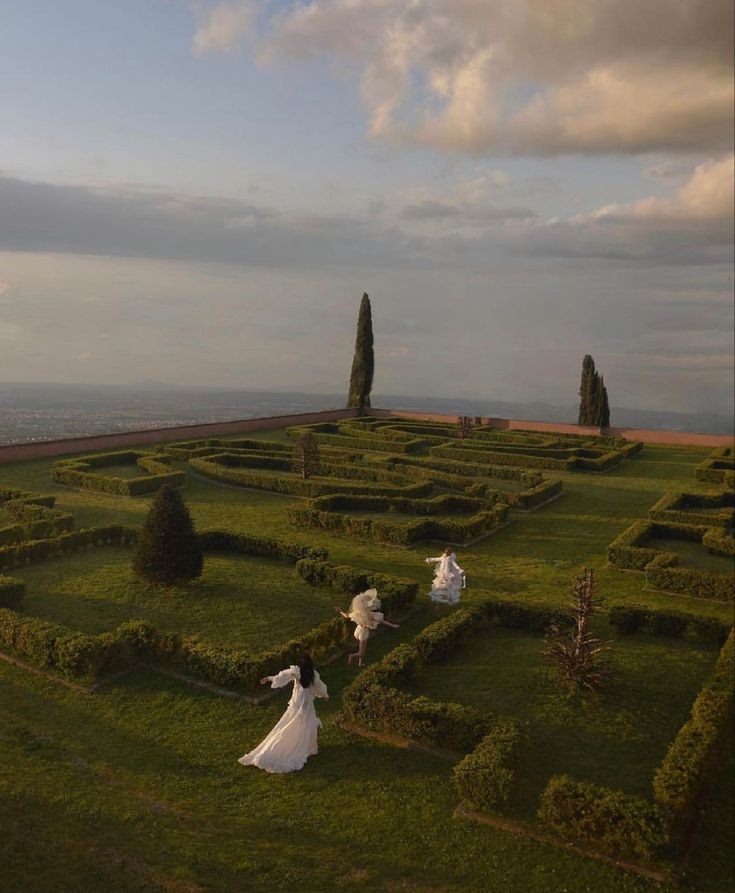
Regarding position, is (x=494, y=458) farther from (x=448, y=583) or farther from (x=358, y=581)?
(x=358, y=581)

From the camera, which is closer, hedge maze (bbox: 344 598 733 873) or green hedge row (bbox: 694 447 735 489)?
hedge maze (bbox: 344 598 733 873)

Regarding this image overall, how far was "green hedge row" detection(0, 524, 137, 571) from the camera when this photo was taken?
59.7ft

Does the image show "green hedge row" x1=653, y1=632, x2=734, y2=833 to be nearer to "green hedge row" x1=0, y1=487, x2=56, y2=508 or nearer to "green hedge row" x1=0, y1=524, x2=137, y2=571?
"green hedge row" x1=0, y1=524, x2=137, y2=571

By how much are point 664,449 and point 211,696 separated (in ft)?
131

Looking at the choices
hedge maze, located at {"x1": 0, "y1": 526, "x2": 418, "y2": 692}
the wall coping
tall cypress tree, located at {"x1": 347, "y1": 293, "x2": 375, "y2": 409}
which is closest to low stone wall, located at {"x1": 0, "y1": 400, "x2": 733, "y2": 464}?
the wall coping

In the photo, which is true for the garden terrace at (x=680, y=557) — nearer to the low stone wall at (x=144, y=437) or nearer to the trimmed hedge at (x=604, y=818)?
the trimmed hedge at (x=604, y=818)

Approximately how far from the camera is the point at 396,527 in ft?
71.3

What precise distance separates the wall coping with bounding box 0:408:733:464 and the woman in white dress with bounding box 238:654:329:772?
27381 mm

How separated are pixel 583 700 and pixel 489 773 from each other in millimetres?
3761

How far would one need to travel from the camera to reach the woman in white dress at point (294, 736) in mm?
10180

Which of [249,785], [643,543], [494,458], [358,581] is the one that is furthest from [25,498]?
[494,458]

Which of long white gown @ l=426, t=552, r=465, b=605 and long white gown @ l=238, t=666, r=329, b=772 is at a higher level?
long white gown @ l=426, t=552, r=465, b=605

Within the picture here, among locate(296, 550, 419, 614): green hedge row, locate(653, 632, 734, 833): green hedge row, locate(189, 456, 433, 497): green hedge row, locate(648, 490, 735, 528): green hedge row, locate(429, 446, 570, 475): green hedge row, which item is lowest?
locate(653, 632, 734, 833): green hedge row

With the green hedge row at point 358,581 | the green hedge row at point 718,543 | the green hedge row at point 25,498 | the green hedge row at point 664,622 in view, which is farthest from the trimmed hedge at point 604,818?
the green hedge row at point 25,498
